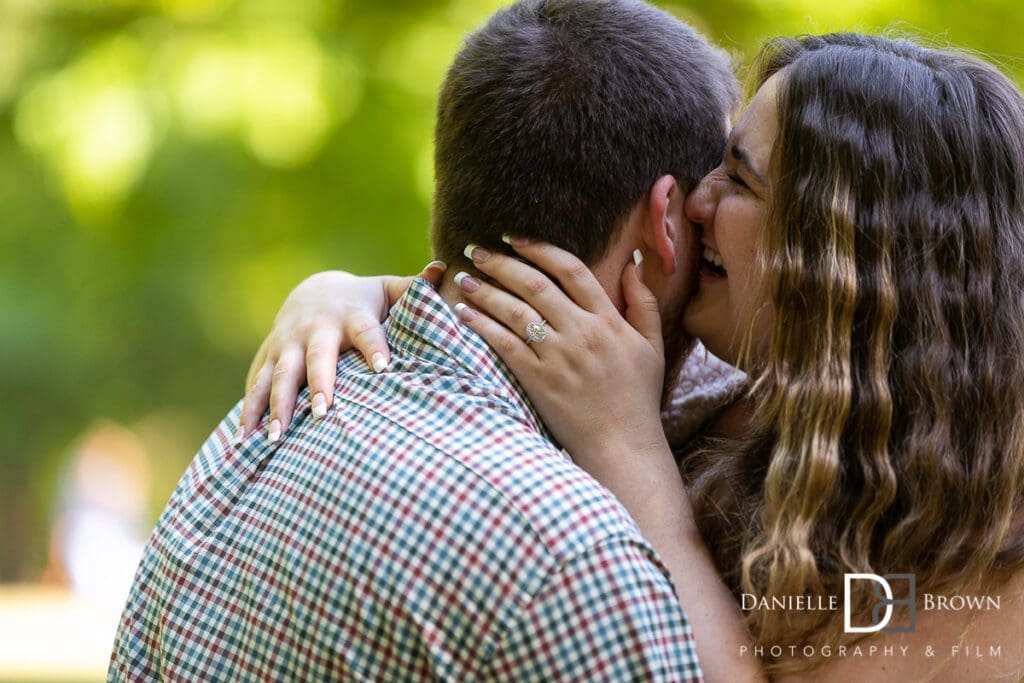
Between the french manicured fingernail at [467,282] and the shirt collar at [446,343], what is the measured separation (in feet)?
0.19

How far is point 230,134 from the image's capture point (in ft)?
13.8

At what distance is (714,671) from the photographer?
181 cm

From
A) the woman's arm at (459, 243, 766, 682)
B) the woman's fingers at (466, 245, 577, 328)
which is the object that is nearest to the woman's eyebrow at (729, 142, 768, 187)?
the woman's arm at (459, 243, 766, 682)

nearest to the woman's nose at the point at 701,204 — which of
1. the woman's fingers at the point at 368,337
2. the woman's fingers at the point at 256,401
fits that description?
the woman's fingers at the point at 368,337

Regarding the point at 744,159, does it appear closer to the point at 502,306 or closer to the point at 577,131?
the point at 577,131

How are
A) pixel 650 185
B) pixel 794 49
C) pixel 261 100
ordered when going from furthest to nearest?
pixel 261 100
pixel 794 49
pixel 650 185

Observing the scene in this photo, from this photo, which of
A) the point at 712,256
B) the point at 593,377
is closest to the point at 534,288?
the point at 593,377

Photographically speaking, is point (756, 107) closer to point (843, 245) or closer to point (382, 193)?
point (843, 245)

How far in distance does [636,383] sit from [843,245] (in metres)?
0.43

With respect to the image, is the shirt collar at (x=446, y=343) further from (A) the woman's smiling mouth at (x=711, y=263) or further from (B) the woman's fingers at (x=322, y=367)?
(A) the woman's smiling mouth at (x=711, y=263)

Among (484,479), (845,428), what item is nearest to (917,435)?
(845,428)

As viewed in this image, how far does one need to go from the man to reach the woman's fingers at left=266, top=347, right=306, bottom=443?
0.09 feet

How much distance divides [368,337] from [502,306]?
268 mm

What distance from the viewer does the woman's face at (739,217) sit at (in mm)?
2115
